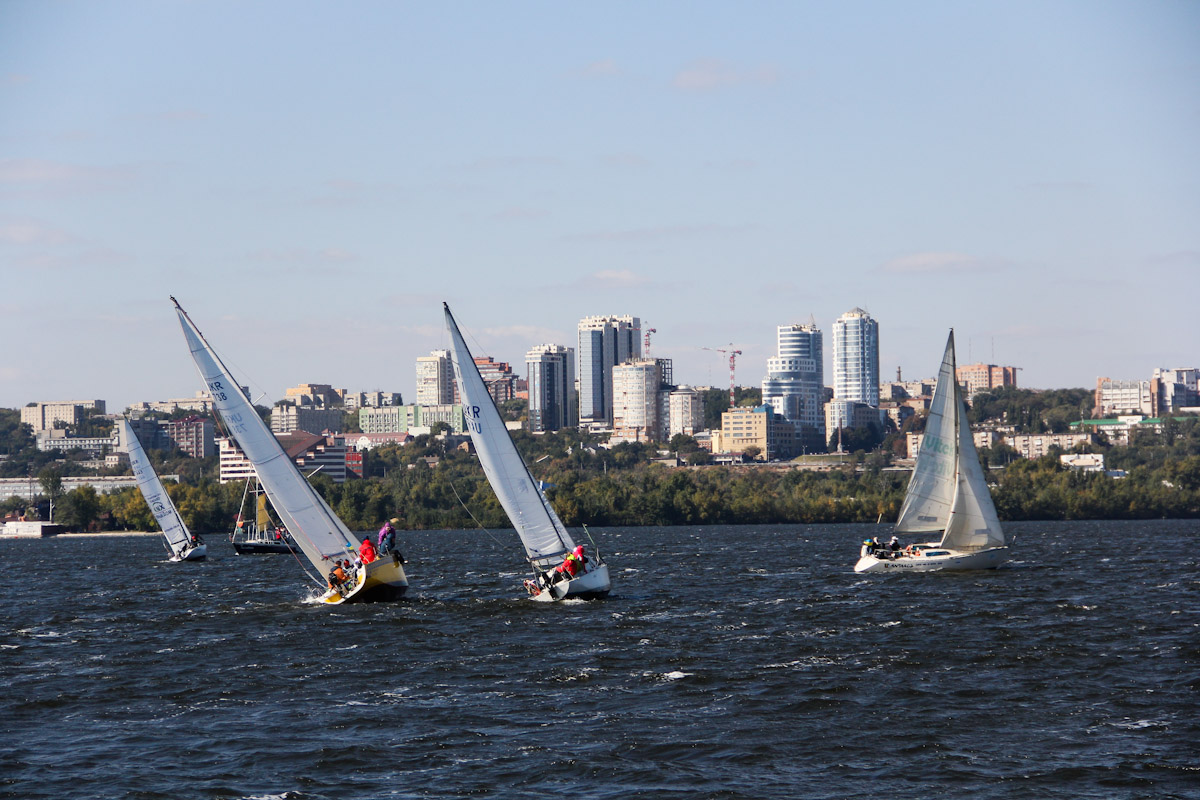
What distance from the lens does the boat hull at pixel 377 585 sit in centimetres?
4997

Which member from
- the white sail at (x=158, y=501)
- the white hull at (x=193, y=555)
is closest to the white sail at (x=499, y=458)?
the white hull at (x=193, y=555)

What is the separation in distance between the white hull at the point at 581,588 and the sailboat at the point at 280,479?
523 centimetres

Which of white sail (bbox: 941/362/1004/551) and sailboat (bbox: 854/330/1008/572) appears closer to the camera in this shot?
white sail (bbox: 941/362/1004/551)

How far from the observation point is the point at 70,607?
2325 inches

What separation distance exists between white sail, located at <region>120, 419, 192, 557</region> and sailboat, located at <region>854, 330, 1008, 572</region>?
58005 mm

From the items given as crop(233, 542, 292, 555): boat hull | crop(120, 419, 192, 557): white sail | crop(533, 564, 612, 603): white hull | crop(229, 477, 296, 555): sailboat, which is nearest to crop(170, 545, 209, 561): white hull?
crop(120, 419, 192, 557): white sail

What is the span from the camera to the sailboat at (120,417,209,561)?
339 ft

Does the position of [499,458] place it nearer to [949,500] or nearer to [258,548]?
[949,500]

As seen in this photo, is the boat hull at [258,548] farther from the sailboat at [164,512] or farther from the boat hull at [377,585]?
the boat hull at [377,585]

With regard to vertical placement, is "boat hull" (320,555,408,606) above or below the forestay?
below

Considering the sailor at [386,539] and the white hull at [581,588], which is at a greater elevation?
the sailor at [386,539]

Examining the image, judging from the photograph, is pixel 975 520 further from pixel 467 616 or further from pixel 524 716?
pixel 524 716

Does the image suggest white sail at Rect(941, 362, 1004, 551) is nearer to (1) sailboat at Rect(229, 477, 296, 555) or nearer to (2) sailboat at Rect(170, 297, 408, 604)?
(2) sailboat at Rect(170, 297, 408, 604)

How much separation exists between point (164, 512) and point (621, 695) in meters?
82.3
